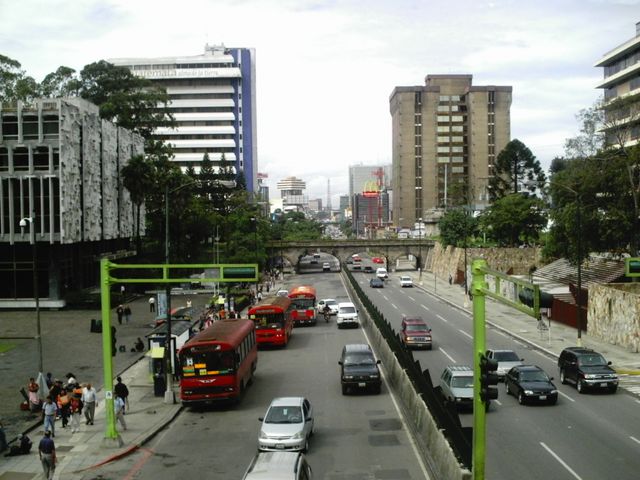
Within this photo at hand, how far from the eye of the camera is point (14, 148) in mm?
53844

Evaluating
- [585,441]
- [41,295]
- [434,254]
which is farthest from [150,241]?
[585,441]

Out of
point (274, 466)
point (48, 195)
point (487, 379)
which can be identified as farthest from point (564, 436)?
point (48, 195)

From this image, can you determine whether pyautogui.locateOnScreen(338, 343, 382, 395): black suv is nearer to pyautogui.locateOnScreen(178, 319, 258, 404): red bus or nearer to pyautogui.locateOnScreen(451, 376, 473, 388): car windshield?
pyautogui.locateOnScreen(451, 376, 473, 388): car windshield

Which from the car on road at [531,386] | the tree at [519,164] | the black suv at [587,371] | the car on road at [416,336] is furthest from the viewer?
the tree at [519,164]

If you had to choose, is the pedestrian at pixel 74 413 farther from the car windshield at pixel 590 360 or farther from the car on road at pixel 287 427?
the car windshield at pixel 590 360

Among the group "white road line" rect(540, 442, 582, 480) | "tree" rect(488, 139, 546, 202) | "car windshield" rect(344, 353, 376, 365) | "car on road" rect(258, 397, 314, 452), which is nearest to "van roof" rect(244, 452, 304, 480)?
"car on road" rect(258, 397, 314, 452)

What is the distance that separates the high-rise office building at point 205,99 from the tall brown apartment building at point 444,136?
51363 millimetres

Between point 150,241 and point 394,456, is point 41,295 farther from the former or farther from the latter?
point 394,456

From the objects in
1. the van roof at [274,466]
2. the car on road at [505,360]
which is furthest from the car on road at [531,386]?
the van roof at [274,466]

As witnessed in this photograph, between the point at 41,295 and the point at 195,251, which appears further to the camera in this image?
the point at 195,251

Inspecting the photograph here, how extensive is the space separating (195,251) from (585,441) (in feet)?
246

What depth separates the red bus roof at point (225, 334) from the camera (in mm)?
24750

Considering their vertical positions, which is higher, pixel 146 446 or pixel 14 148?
pixel 14 148

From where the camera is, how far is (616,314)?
38625 mm
